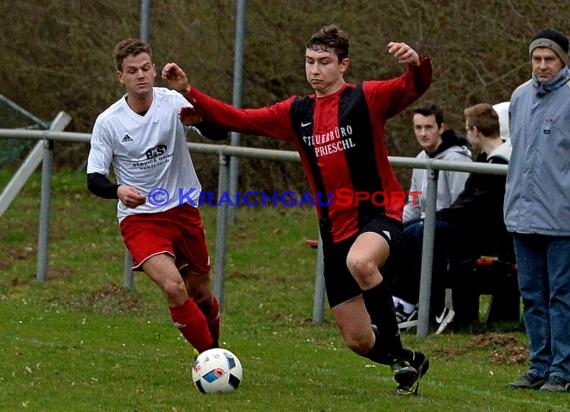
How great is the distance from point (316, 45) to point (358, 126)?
0.56 m

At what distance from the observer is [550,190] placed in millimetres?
8680

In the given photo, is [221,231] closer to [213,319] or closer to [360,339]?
[213,319]

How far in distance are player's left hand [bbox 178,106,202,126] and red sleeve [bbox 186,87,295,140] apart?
78 millimetres

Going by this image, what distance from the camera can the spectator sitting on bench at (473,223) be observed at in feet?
35.9

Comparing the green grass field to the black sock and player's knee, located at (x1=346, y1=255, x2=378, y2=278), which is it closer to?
the black sock

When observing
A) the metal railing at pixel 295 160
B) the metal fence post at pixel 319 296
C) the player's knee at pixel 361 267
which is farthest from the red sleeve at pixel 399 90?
the metal fence post at pixel 319 296

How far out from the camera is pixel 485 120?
11.1 m

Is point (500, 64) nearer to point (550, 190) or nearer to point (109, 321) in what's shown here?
point (109, 321)

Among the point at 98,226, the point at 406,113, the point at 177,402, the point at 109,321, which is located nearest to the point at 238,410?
the point at 177,402

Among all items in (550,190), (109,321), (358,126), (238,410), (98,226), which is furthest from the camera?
(98,226)

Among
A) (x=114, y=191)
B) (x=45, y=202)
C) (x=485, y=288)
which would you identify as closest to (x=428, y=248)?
(x=485, y=288)

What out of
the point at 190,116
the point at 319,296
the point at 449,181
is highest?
the point at 190,116

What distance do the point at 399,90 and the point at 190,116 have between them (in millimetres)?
1403

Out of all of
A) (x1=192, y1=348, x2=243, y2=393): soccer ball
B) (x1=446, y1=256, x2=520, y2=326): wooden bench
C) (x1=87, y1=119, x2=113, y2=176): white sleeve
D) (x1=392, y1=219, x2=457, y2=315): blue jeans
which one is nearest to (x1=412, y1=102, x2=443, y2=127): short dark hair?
(x1=392, y1=219, x2=457, y2=315): blue jeans
